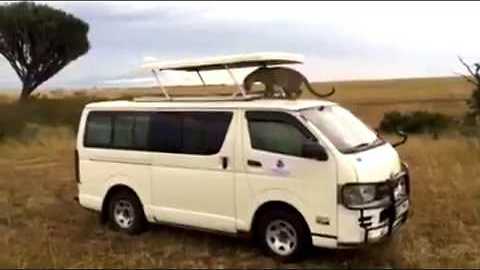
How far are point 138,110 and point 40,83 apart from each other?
95.9 ft

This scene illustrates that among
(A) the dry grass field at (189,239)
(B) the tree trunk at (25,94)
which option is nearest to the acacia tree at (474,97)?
(A) the dry grass field at (189,239)

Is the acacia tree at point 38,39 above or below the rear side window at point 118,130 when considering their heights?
above

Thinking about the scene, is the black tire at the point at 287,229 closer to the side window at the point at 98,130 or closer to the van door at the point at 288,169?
the van door at the point at 288,169

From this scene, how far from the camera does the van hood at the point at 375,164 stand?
754cm

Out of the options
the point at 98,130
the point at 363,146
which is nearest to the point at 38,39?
the point at 98,130

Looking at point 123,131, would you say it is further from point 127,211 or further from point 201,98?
point 201,98

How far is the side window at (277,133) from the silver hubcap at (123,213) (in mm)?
2228

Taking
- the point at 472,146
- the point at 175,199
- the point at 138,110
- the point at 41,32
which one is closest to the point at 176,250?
the point at 175,199

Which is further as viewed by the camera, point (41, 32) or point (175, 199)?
point (41, 32)

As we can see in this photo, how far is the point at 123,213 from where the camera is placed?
9625 mm

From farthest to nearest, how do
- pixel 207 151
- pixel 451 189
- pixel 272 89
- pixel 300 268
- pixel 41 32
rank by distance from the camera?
pixel 41 32, pixel 451 189, pixel 272 89, pixel 207 151, pixel 300 268

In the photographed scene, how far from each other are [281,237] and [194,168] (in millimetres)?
1389

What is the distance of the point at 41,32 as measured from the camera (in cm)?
3591

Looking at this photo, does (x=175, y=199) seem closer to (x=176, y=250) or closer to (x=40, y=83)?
(x=176, y=250)
